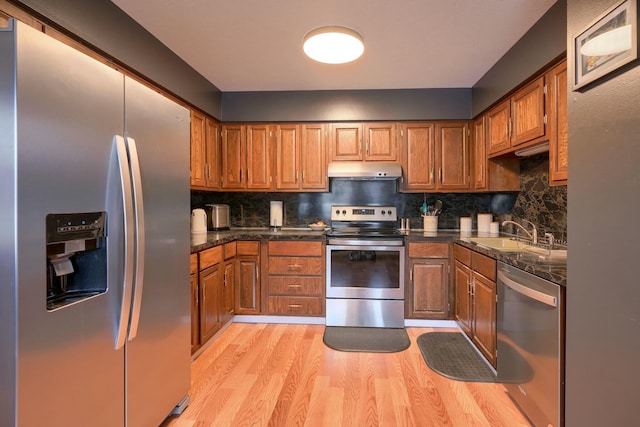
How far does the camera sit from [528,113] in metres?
2.32

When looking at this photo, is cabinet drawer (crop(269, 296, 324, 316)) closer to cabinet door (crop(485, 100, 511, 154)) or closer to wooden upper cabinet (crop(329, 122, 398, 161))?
wooden upper cabinet (crop(329, 122, 398, 161))

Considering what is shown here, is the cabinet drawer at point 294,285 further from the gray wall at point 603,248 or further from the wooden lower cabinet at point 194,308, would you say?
the gray wall at point 603,248

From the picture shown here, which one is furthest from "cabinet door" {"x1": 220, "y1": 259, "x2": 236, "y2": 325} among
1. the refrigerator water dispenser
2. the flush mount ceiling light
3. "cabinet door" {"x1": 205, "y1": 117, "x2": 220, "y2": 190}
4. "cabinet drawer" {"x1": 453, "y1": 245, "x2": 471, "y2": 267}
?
"cabinet drawer" {"x1": 453, "y1": 245, "x2": 471, "y2": 267}

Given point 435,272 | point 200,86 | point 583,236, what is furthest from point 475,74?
point 200,86

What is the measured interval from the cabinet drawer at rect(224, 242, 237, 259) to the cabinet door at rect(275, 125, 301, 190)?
849 millimetres

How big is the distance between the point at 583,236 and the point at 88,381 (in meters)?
1.96

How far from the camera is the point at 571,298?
134cm

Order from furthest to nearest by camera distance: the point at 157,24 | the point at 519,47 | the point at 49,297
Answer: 1. the point at 519,47
2. the point at 157,24
3. the point at 49,297

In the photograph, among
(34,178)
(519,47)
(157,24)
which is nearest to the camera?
(34,178)

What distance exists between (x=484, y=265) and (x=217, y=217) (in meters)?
2.57

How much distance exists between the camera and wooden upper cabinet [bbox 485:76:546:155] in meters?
2.18

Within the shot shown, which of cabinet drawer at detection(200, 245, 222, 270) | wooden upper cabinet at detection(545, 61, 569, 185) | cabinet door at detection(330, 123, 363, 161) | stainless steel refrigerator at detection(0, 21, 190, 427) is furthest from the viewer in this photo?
cabinet door at detection(330, 123, 363, 161)

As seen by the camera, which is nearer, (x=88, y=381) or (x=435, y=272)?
(x=88, y=381)

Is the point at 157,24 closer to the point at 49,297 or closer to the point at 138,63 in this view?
the point at 138,63
